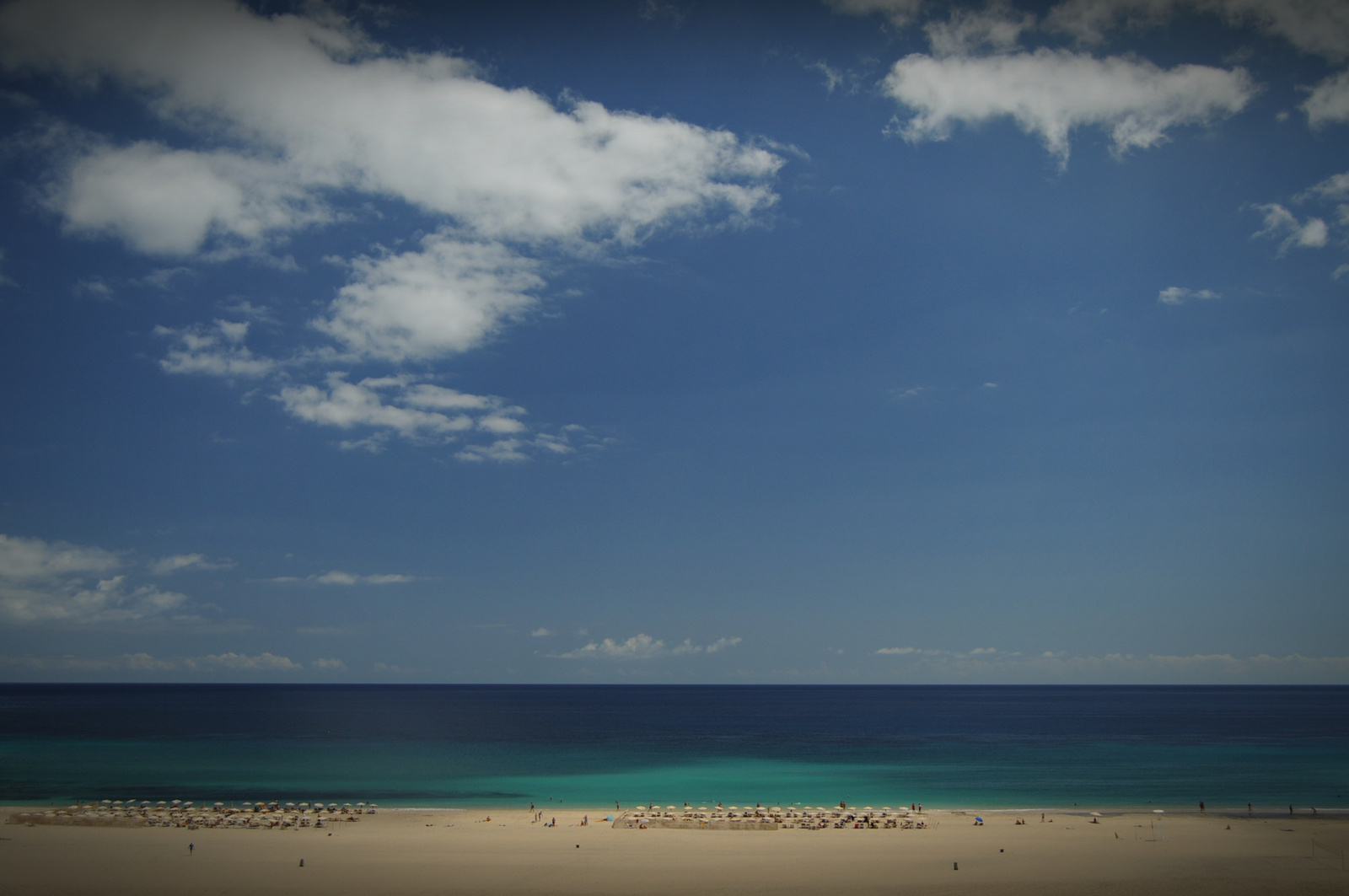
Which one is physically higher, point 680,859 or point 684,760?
point 680,859

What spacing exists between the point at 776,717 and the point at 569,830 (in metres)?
103

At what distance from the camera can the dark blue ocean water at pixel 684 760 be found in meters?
47.1

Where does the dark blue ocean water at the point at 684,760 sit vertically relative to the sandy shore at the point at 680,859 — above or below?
below

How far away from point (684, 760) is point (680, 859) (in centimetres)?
3830

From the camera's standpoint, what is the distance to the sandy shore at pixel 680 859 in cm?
2580

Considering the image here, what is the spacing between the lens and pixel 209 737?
8406 centimetres

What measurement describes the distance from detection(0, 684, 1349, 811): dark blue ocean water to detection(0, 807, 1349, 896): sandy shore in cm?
993

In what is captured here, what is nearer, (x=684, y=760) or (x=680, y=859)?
(x=680, y=859)

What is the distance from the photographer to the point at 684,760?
218 feet

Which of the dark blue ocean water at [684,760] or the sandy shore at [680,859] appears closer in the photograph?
the sandy shore at [680,859]

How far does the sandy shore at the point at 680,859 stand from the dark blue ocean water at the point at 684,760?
9.93 m

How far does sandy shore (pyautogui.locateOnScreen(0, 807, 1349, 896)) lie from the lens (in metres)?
25.8

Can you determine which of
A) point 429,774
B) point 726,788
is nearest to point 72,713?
point 429,774

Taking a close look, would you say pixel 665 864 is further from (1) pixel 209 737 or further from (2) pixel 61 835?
(1) pixel 209 737
